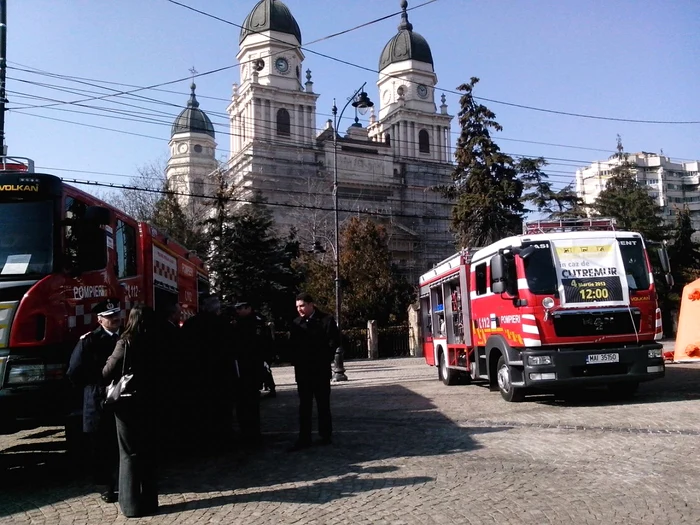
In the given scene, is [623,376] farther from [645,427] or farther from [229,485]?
[229,485]

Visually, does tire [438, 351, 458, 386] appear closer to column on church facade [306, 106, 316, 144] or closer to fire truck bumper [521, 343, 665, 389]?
fire truck bumper [521, 343, 665, 389]

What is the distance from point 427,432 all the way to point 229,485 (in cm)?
324

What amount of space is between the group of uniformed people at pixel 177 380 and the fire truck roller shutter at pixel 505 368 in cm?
388

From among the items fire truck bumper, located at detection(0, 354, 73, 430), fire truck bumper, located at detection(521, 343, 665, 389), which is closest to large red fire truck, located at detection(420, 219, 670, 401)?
fire truck bumper, located at detection(521, 343, 665, 389)

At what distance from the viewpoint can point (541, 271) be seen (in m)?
10.5

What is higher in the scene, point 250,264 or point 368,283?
point 250,264

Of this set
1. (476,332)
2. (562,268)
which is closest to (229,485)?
(562,268)

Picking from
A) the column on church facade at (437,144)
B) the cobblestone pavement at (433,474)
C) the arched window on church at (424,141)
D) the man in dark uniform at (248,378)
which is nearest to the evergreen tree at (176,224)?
the cobblestone pavement at (433,474)

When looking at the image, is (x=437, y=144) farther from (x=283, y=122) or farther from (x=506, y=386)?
(x=506, y=386)

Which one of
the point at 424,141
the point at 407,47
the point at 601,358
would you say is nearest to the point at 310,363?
the point at 601,358

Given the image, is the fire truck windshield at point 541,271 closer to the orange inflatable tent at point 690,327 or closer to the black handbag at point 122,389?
the black handbag at point 122,389

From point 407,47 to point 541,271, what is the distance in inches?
3034

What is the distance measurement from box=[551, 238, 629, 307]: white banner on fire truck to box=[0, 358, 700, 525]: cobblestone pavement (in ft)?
5.55

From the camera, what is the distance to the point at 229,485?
6434mm
